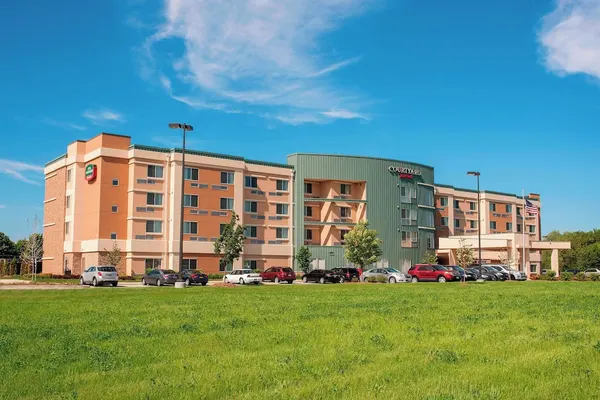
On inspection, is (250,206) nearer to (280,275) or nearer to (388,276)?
(280,275)

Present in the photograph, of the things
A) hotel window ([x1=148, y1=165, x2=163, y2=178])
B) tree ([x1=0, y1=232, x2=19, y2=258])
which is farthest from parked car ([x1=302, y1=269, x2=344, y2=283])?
tree ([x1=0, y1=232, x2=19, y2=258])

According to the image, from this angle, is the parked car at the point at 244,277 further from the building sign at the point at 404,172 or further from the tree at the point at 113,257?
the building sign at the point at 404,172

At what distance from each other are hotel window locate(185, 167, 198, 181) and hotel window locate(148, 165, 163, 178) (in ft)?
9.06

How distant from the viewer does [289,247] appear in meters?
73.8

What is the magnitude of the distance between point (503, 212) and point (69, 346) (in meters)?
101

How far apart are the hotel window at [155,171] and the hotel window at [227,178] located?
7.14 meters

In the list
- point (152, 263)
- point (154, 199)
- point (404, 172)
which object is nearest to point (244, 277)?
point (152, 263)

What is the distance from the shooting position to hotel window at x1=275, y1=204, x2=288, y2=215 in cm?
7419

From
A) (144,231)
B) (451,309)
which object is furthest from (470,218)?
(451,309)

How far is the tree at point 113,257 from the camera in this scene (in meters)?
60.1

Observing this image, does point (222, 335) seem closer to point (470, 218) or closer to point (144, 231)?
point (144, 231)

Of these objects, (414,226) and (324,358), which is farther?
(414,226)

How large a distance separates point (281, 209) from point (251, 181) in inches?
217

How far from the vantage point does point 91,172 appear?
63.3 meters
